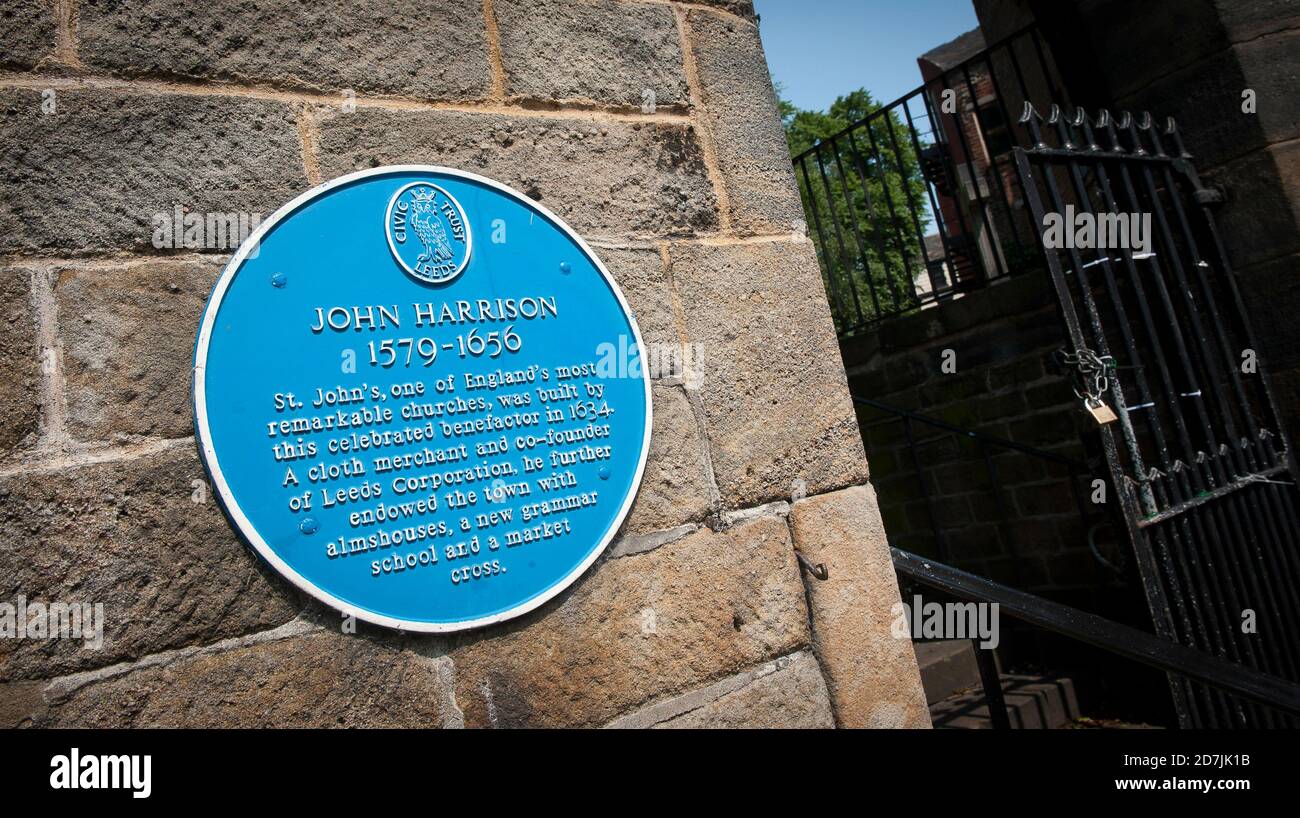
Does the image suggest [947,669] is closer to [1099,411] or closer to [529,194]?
[1099,411]

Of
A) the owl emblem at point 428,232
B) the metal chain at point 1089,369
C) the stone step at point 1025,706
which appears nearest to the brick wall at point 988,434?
the stone step at point 1025,706

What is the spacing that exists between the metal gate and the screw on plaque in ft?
4.95

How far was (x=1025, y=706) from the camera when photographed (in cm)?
410

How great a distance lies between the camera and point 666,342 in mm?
1819

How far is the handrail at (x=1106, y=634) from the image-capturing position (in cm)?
205

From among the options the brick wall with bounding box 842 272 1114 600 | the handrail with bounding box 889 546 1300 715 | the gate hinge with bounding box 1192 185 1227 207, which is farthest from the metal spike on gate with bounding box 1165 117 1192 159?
the handrail with bounding box 889 546 1300 715

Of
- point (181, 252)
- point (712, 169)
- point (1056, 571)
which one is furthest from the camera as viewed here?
point (1056, 571)

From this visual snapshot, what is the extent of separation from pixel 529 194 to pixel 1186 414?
3314mm

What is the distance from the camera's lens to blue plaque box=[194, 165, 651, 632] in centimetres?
140

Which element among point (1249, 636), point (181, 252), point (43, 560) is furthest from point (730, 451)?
point (1249, 636)

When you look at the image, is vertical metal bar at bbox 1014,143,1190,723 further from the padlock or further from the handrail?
the handrail

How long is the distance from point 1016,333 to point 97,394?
5.04 metres

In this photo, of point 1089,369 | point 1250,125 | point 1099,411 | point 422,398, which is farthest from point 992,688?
point 1250,125
